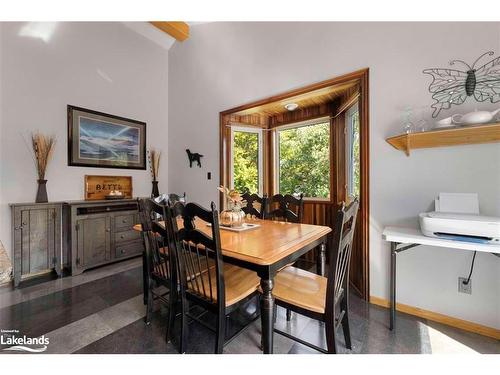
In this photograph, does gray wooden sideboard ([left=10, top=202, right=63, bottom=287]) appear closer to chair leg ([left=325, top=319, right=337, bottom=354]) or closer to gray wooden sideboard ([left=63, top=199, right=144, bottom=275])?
gray wooden sideboard ([left=63, top=199, right=144, bottom=275])

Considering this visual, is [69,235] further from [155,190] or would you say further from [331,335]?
[331,335]

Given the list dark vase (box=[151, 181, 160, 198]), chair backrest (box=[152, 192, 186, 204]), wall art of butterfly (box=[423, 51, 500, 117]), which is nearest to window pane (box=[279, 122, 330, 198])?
wall art of butterfly (box=[423, 51, 500, 117])

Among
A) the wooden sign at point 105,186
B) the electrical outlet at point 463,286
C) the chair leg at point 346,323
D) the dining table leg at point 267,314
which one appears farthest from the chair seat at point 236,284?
the wooden sign at point 105,186

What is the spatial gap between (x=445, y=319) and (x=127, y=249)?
11.7 ft

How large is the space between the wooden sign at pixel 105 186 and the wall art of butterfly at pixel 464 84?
3.96 metres

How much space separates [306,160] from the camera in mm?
3455

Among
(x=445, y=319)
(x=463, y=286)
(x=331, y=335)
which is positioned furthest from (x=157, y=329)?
(x=463, y=286)

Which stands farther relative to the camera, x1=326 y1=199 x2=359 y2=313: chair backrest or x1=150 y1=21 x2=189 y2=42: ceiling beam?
x1=150 y1=21 x2=189 y2=42: ceiling beam

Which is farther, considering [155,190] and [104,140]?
[155,190]

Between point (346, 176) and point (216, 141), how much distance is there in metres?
1.94

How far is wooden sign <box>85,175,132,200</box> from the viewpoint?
126 inches

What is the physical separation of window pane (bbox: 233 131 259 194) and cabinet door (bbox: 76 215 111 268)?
195 centimetres
